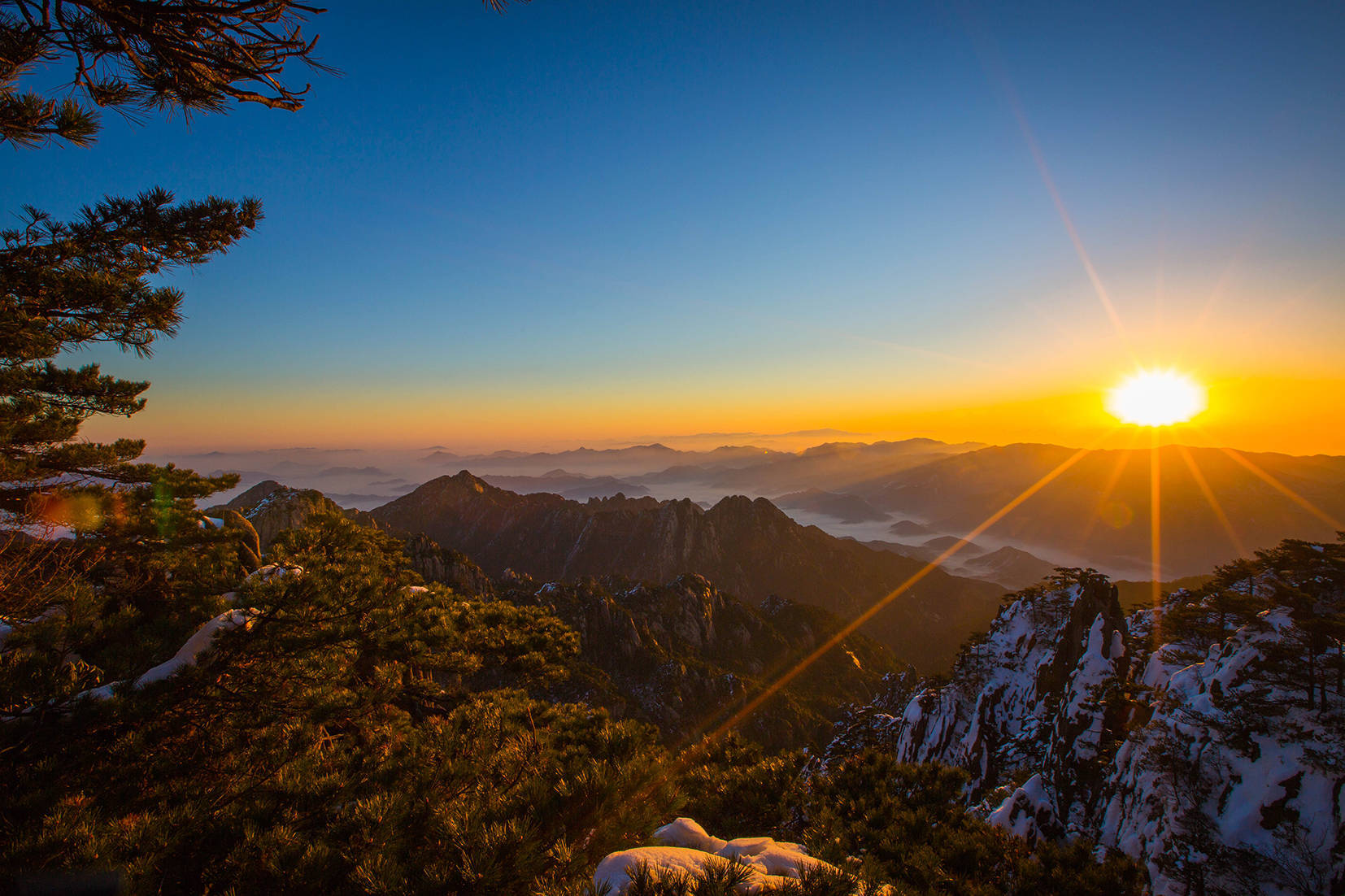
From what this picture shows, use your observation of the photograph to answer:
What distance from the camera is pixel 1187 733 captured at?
14922 millimetres

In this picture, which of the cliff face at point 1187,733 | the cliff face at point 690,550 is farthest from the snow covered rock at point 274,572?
the cliff face at point 690,550

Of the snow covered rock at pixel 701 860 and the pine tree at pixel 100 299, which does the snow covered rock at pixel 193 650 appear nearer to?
the pine tree at pixel 100 299

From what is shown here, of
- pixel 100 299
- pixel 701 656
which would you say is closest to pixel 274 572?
pixel 100 299

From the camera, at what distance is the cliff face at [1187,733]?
12.1 m

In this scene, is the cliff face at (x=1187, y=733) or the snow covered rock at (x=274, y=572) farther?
the cliff face at (x=1187, y=733)

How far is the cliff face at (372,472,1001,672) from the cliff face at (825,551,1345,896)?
111373 mm

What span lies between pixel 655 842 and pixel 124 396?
17268 mm

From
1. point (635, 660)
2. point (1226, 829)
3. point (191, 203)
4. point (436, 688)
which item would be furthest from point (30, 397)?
point (635, 660)

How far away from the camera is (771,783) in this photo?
814cm

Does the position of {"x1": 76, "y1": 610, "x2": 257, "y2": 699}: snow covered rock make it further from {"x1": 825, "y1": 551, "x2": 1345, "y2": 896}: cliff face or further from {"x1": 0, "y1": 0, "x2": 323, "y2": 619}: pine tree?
{"x1": 825, "y1": 551, "x2": 1345, "y2": 896}: cliff face

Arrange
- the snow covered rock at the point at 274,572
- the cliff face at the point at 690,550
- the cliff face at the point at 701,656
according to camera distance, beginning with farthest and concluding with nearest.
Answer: the cliff face at the point at 690,550, the cliff face at the point at 701,656, the snow covered rock at the point at 274,572

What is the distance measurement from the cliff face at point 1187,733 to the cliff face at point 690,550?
365 ft

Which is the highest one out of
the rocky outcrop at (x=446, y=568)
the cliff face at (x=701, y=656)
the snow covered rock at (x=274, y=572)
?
the snow covered rock at (x=274, y=572)

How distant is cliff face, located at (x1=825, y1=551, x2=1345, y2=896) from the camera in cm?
1213
